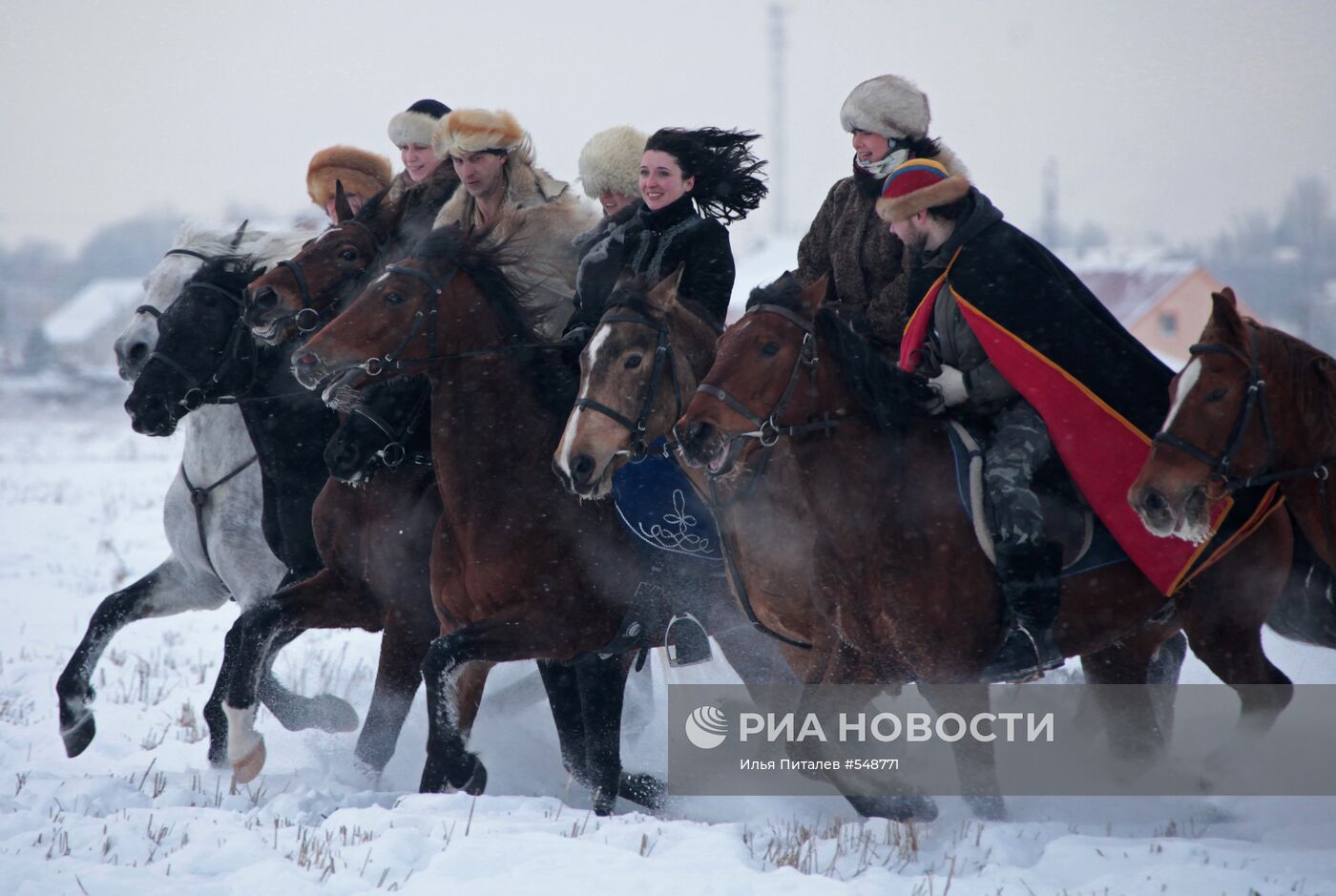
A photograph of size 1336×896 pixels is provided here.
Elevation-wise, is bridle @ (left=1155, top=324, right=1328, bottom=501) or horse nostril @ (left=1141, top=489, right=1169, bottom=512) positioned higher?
bridle @ (left=1155, top=324, right=1328, bottom=501)

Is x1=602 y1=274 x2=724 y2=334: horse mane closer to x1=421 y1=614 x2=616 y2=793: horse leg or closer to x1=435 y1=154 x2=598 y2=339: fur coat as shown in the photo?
x1=435 y1=154 x2=598 y2=339: fur coat

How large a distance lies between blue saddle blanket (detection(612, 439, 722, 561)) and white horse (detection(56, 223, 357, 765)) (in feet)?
7.32

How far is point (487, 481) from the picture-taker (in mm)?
5617

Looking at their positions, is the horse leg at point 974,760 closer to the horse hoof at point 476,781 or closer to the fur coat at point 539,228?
the horse hoof at point 476,781

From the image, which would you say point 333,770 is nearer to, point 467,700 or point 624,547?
point 467,700

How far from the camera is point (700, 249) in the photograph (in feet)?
19.4

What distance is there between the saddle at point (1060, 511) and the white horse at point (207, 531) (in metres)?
3.68

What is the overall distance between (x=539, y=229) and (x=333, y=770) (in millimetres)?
2877

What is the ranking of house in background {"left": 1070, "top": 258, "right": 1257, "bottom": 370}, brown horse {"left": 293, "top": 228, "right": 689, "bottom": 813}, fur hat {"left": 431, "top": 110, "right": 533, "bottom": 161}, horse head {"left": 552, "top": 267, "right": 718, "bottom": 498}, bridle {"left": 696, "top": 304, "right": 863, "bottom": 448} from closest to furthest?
bridle {"left": 696, "top": 304, "right": 863, "bottom": 448}, horse head {"left": 552, "top": 267, "right": 718, "bottom": 498}, brown horse {"left": 293, "top": 228, "right": 689, "bottom": 813}, fur hat {"left": 431, "top": 110, "right": 533, "bottom": 161}, house in background {"left": 1070, "top": 258, "right": 1257, "bottom": 370}

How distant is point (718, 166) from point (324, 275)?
1.97 m

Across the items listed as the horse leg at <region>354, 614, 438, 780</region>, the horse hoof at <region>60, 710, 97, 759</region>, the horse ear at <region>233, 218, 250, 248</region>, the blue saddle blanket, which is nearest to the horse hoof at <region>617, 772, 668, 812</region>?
the horse leg at <region>354, 614, 438, 780</region>

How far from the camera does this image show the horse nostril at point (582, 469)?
4938mm

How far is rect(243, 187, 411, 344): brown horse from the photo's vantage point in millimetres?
6062

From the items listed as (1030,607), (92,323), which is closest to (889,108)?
(1030,607)
